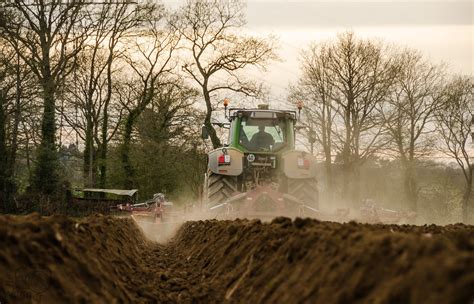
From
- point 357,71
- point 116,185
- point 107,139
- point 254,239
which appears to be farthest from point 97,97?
point 254,239

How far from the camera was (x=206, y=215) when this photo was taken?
1418cm

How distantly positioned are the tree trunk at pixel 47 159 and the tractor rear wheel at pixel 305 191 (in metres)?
18.3

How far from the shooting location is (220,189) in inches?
551

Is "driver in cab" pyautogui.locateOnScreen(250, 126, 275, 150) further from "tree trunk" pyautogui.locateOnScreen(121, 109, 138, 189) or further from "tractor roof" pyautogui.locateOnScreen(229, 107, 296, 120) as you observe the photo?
"tree trunk" pyautogui.locateOnScreen(121, 109, 138, 189)

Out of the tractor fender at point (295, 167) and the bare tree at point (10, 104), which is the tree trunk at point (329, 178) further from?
the tractor fender at point (295, 167)

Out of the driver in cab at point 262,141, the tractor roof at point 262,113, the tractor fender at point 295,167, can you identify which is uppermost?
the tractor roof at point 262,113

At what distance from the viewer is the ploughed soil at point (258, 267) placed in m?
3.03

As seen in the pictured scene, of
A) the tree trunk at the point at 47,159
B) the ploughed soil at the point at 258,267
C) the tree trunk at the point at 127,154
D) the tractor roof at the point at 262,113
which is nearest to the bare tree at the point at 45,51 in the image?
the tree trunk at the point at 47,159

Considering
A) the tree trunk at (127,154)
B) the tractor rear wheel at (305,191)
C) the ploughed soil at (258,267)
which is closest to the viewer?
the ploughed soil at (258,267)

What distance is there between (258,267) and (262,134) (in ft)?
30.5

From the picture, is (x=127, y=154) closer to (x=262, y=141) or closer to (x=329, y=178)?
(x=329, y=178)

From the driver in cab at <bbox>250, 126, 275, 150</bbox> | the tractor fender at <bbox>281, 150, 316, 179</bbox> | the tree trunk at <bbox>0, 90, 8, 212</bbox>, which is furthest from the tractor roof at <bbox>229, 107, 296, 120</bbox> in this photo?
the tree trunk at <bbox>0, 90, 8, 212</bbox>

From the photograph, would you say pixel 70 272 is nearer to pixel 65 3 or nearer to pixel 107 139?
pixel 65 3

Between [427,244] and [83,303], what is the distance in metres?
2.47
